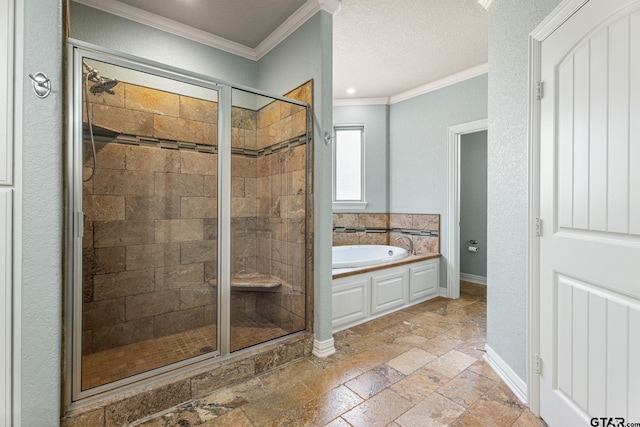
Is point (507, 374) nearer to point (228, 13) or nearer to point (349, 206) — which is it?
point (349, 206)

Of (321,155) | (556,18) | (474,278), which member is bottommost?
(474,278)

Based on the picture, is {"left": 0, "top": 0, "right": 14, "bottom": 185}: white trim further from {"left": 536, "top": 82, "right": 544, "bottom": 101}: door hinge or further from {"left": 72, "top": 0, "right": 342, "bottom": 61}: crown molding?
{"left": 536, "top": 82, "right": 544, "bottom": 101}: door hinge

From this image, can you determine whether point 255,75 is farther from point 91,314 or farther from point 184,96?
point 91,314

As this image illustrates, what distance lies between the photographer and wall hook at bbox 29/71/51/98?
1.38 m

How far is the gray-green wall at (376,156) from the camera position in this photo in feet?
14.9

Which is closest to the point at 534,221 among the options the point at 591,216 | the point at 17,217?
the point at 591,216

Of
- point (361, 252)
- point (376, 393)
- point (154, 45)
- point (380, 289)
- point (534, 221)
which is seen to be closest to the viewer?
point (534, 221)

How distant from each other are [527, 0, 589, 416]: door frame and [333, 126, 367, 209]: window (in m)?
2.98

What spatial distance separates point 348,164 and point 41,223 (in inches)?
149

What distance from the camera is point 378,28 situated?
9.16ft

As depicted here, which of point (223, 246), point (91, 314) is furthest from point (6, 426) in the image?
point (223, 246)

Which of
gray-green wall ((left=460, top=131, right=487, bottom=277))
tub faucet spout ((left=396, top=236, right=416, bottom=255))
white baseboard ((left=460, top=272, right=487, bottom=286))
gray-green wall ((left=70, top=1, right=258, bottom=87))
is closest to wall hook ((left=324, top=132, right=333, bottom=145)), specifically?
gray-green wall ((left=70, top=1, right=258, bottom=87))

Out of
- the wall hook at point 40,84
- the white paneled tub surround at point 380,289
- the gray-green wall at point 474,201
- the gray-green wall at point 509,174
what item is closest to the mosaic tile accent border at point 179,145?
the wall hook at point 40,84

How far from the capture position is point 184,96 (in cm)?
210
